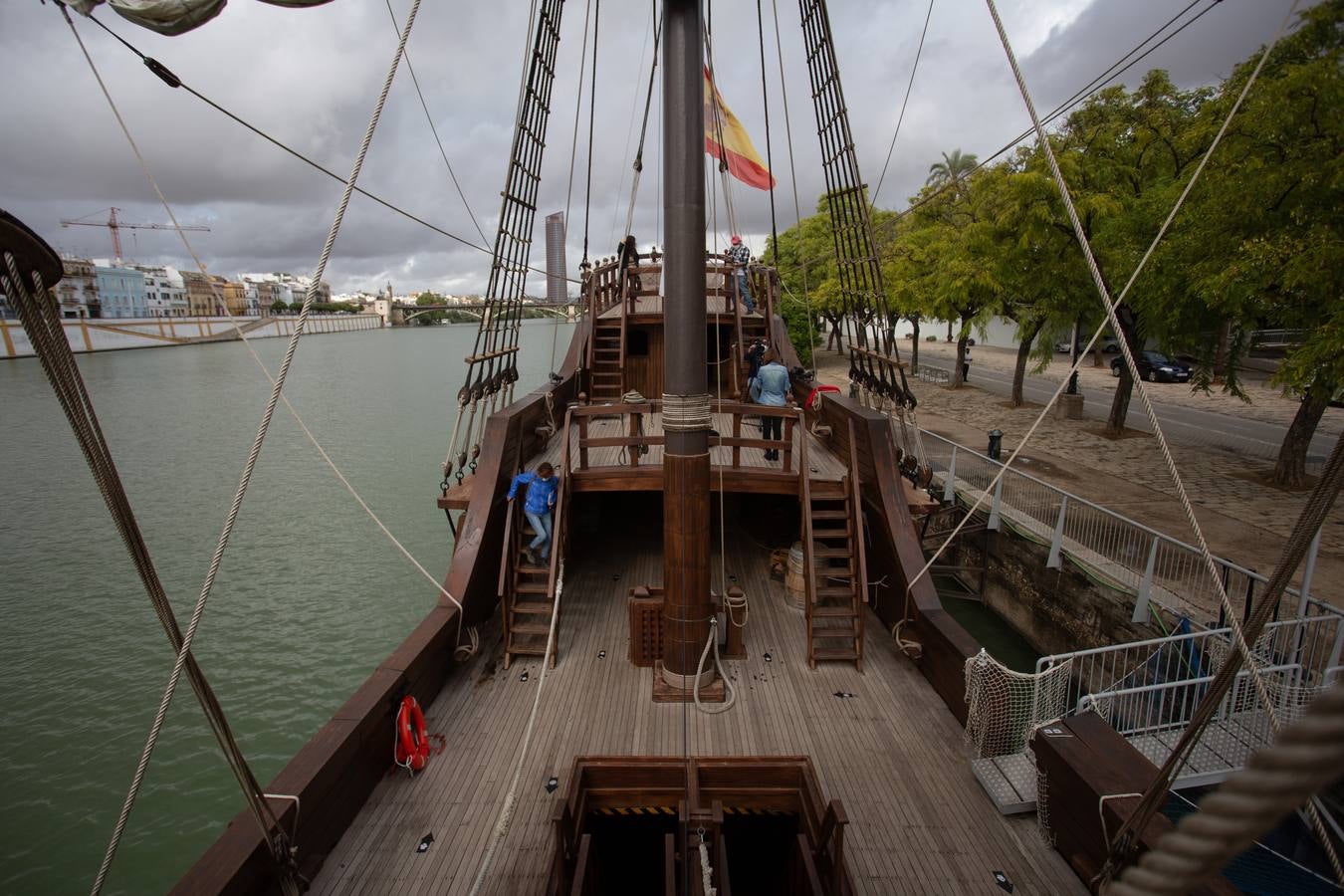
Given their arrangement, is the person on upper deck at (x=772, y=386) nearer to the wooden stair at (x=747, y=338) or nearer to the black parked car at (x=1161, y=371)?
the wooden stair at (x=747, y=338)

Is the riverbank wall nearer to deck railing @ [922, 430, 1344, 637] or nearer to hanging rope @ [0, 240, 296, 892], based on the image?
deck railing @ [922, 430, 1344, 637]

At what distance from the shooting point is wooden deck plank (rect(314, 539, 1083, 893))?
159 inches

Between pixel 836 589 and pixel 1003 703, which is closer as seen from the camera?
pixel 1003 703

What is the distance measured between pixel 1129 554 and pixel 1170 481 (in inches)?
204

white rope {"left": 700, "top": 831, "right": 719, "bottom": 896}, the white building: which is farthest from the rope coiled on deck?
the white building

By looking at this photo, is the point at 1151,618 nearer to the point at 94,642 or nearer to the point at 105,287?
the point at 94,642

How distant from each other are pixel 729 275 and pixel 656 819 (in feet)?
31.4

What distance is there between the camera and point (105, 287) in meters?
81.1

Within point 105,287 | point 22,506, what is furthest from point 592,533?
point 105,287

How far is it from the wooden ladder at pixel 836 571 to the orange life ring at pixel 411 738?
3.49 m

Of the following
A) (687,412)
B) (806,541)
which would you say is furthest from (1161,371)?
(687,412)

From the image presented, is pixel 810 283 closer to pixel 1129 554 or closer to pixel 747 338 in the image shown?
pixel 747 338

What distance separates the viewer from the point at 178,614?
1121 cm

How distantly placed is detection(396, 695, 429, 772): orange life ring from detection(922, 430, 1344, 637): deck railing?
25.1 feet
